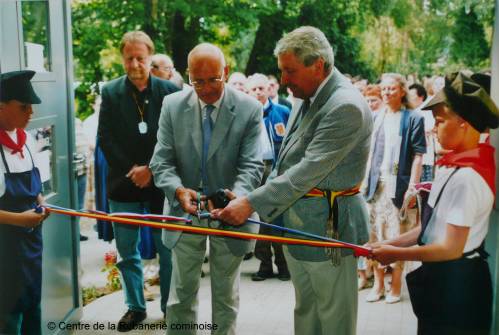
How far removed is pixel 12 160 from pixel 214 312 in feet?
4.48

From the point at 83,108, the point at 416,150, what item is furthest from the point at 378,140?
the point at 83,108

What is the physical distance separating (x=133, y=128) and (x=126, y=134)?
0.20ft

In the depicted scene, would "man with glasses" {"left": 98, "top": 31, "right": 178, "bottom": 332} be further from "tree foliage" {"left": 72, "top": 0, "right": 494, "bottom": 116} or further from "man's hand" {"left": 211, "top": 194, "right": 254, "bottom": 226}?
"tree foliage" {"left": 72, "top": 0, "right": 494, "bottom": 116}

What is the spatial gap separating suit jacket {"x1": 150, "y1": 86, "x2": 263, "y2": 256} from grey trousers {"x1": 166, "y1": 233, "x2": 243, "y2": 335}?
2.8 inches

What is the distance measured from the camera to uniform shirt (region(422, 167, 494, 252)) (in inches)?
92.6

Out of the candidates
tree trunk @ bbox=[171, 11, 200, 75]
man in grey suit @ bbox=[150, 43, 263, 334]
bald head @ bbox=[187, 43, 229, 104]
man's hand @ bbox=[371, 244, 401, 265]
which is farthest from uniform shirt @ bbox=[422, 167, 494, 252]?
tree trunk @ bbox=[171, 11, 200, 75]

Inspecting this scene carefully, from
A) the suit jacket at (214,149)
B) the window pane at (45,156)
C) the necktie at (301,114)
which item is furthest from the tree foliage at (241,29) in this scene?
the window pane at (45,156)

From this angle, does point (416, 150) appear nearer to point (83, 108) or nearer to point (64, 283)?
point (64, 283)

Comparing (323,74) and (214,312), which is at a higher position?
(323,74)

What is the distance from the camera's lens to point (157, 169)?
11.1ft

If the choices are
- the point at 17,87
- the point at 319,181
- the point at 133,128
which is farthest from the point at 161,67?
the point at 319,181

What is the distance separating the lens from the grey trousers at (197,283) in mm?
3389

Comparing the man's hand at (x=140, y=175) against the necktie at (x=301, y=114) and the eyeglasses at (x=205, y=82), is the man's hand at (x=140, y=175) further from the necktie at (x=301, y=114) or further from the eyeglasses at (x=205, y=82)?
the necktie at (x=301, y=114)

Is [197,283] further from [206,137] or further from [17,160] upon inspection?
[17,160]
